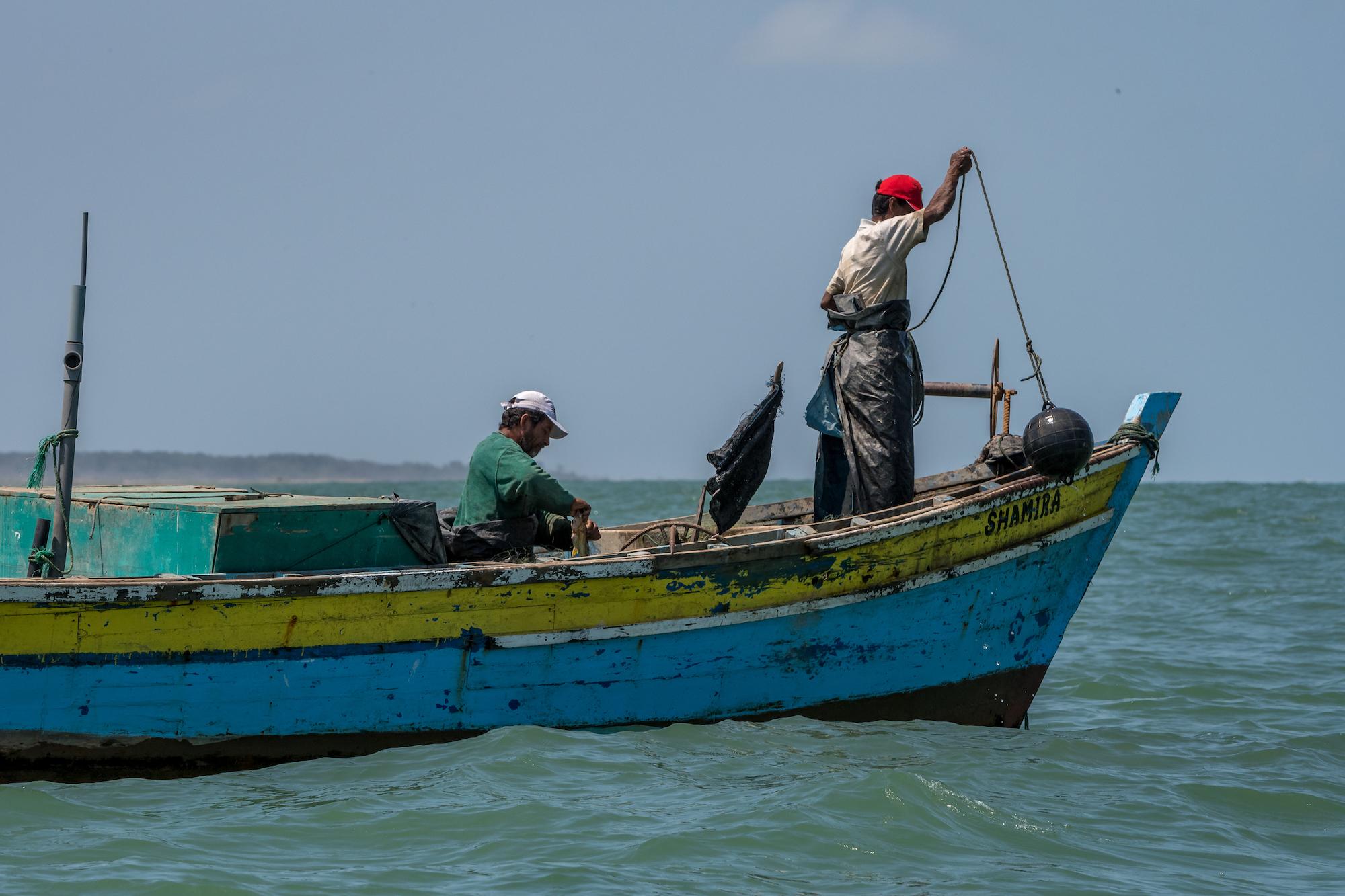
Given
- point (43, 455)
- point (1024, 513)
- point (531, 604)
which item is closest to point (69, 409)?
point (43, 455)

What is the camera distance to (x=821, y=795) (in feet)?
20.0

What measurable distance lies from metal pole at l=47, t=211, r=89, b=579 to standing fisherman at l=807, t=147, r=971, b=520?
3.68 m

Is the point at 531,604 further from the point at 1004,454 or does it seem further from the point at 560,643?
the point at 1004,454

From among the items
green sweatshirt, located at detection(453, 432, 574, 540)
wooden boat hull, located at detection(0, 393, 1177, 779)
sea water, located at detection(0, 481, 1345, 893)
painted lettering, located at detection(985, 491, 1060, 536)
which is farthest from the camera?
painted lettering, located at detection(985, 491, 1060, 536)

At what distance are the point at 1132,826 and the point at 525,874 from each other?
2649 millimetres

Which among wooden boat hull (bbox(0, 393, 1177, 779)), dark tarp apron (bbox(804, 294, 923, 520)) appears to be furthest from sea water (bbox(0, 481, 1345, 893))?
dark tarp apron (bbox(804, 294, 923, 520))

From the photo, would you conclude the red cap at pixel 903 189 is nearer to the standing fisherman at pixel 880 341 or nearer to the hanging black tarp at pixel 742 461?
the standing fisherman at pixel 880 341

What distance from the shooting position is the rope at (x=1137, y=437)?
7.82m

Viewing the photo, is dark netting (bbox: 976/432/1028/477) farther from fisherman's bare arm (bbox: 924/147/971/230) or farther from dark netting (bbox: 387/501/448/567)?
dark netting (bbox: 387/501/448/567)

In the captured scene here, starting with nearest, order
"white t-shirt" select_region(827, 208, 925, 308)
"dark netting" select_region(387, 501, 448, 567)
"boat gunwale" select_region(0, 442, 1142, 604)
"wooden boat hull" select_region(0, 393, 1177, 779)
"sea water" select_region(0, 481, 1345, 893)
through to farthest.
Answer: "sea water" select_region(0, 481, 1345, 893)
"boat gunwale" select_region(0, 442, 1142, 604)
"wooden boat hull" select_region(0, 393, 1177, 779)
"dark netting" select_region(387, 501, 448, 567)
"white t-shirt" select_region(827, 208, 925, 308)

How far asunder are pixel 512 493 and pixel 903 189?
8.53 ft

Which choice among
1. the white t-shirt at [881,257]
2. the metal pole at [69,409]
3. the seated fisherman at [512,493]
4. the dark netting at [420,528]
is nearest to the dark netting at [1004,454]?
the white t-shirt at [881,257]

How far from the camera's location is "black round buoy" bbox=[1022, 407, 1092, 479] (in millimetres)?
7059

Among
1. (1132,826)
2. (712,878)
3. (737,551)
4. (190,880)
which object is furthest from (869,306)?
(190,880)
